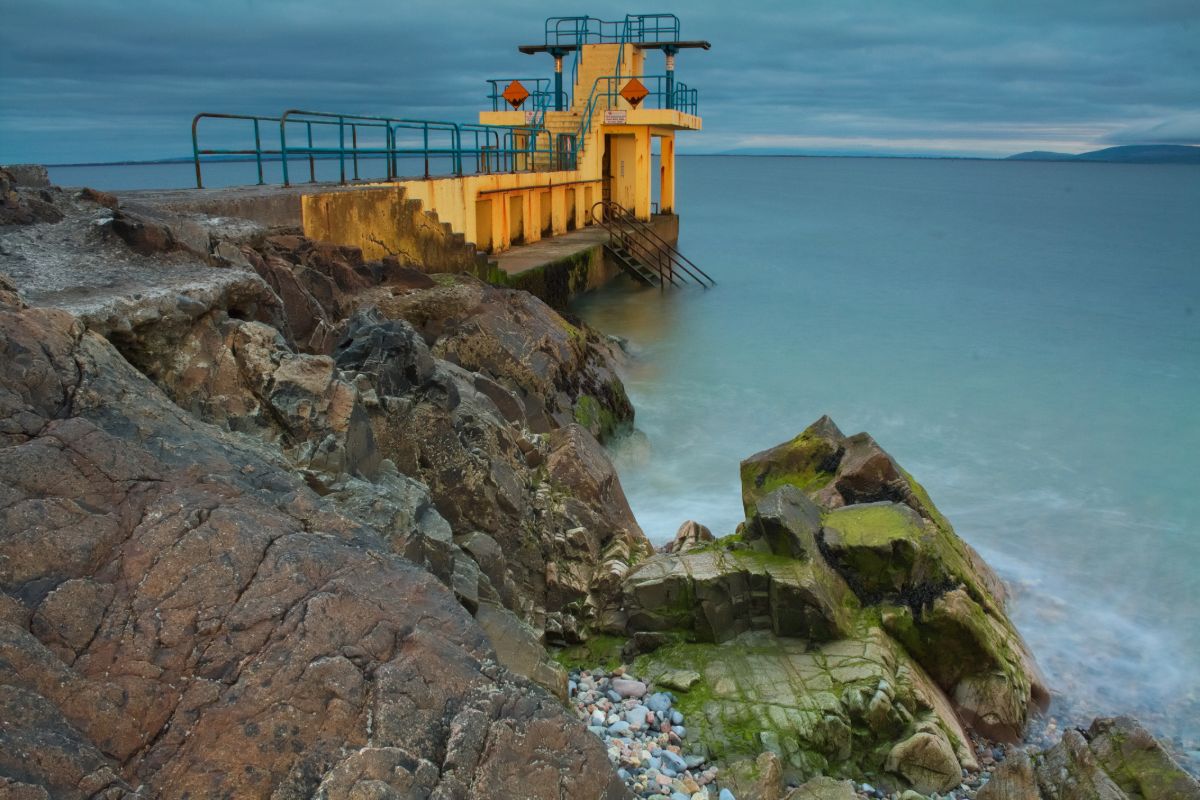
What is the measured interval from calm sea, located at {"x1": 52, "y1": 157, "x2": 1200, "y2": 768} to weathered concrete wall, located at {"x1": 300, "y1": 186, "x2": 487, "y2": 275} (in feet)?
11.5

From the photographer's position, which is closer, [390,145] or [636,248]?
[390,145]

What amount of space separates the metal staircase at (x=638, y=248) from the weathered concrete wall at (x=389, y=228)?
9687 mm

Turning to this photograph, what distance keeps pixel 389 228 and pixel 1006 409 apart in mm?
10147

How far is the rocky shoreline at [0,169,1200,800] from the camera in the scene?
2.94 m

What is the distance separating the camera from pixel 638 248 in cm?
2698

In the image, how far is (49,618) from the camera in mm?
2975

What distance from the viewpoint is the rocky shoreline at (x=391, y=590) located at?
2.94 meters

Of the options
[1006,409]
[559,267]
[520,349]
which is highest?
[520,349]

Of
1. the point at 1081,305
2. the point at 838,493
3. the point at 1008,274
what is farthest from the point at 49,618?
the point at 1008,274

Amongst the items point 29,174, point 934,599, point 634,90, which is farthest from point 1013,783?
point 634,90

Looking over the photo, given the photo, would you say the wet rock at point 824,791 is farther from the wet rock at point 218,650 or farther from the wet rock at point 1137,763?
the wet rock at point 218,650

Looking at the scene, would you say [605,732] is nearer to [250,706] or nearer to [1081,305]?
[250,706]

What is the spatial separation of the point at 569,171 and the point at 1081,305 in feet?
47.6

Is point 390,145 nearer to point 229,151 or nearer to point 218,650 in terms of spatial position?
point 229,151
